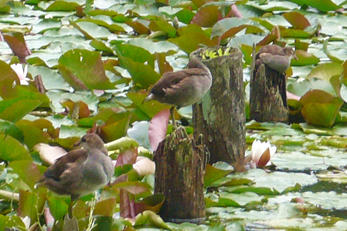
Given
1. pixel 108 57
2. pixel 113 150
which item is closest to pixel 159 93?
pixel 113 150

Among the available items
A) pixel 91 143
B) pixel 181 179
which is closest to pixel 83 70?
pixel 181 179

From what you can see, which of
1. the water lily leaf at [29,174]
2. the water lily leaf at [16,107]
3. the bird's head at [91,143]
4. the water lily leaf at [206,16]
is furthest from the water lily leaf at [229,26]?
the bird's head at [91,143]

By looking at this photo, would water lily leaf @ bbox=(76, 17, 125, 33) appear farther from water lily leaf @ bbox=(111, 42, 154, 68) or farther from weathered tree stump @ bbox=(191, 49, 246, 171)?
weathered tree stump @ bbox=(191, 49, 246, 171)

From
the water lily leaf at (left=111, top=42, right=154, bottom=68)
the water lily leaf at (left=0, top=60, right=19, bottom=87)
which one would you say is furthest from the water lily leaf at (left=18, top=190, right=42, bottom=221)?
the water lily leaf at (left=111, top=42, right=154, bottom=68)

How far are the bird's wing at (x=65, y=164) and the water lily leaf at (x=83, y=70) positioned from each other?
2372mm

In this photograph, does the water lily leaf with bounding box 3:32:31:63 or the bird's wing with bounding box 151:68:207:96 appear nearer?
the bird's wing with bounding box 151:68:207:96

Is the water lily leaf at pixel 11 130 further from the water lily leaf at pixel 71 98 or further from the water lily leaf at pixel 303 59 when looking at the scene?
the water lily leaf at pixel 303 59

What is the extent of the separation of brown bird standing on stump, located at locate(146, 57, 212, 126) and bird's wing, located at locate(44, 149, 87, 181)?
1123 mm

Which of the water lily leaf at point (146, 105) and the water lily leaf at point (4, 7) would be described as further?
the water lily leaf at point (4, 7)

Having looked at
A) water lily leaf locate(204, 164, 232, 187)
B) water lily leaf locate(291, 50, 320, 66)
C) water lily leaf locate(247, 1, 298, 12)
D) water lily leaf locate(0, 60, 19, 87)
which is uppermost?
water lily leaf locate(0, 60, 19, 87)

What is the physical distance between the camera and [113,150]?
5621 millimetres

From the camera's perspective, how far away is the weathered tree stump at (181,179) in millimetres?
4863

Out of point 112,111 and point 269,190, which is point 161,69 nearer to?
point 112,111

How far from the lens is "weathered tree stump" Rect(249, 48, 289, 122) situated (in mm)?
6574
